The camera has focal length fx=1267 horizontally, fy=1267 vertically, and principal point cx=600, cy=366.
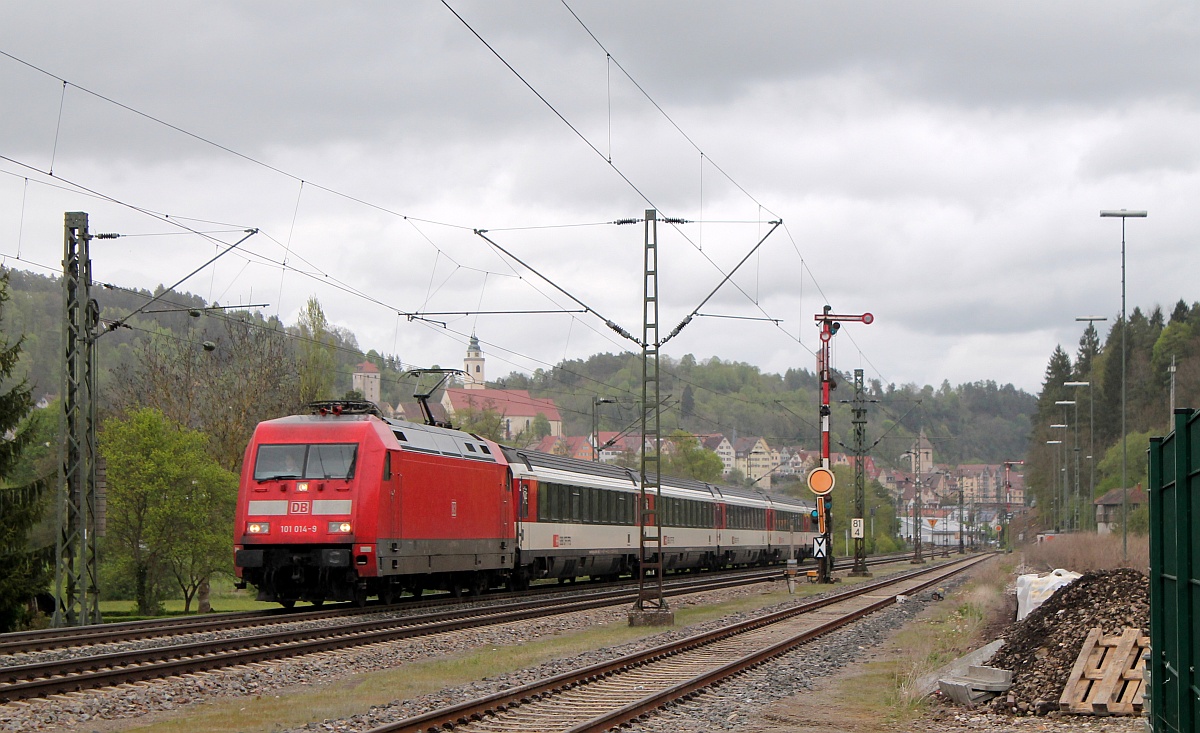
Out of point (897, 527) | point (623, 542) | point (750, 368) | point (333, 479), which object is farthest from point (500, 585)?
point (750, 368)

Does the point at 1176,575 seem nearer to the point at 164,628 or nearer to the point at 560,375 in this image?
the point at 164,628

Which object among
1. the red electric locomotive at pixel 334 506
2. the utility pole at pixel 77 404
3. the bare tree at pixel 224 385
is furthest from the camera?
the bare tree at pixel 224 385

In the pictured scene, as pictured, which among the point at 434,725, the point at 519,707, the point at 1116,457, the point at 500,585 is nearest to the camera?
the point at 434,725

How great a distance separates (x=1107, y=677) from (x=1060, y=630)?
2882mm

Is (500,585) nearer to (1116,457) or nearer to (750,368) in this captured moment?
(1116,457)

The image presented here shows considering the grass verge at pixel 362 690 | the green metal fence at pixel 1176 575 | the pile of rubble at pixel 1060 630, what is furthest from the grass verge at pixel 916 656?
the grass verge at pixel 362 690

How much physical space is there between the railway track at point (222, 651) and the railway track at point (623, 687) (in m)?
4.22

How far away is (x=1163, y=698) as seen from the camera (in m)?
9.78

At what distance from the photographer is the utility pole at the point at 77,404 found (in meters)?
25.6

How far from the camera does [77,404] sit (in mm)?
25844

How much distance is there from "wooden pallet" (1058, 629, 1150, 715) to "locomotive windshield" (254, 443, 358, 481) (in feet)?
44.8

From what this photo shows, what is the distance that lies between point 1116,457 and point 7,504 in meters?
75.5

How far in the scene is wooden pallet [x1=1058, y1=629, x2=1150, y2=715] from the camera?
40.8 ft

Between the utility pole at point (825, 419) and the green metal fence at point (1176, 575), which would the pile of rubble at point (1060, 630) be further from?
the utility pole at point (825, 419)
